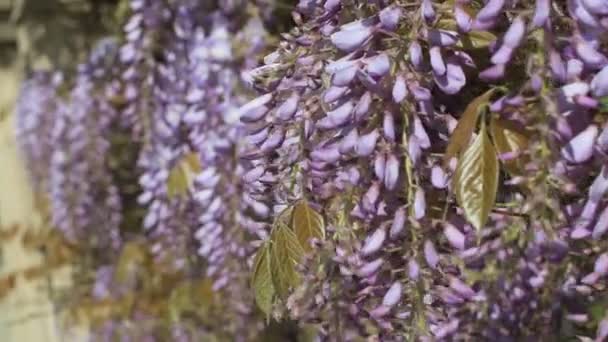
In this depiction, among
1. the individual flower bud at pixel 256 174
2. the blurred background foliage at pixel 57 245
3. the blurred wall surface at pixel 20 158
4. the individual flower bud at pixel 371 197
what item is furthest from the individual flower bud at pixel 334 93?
the blurred wall surface at pixel 20 158

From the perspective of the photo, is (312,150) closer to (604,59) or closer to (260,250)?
(260,250)

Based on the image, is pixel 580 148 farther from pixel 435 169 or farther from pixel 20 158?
pixel 20 158

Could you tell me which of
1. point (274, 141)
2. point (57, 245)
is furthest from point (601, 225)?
point (57, 245)

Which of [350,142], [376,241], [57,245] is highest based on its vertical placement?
[350,142]

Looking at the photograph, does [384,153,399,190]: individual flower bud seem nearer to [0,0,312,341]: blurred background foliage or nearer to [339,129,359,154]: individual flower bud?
[339,129,359,154]: individual flower bud

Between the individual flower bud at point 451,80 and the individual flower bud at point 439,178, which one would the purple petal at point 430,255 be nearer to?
the individual flower bud at point 439,178

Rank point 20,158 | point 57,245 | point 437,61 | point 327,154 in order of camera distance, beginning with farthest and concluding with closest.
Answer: point 20,158
point 57,245
point 327,154
point 437,61

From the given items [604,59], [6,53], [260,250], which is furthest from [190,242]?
[6,53]
